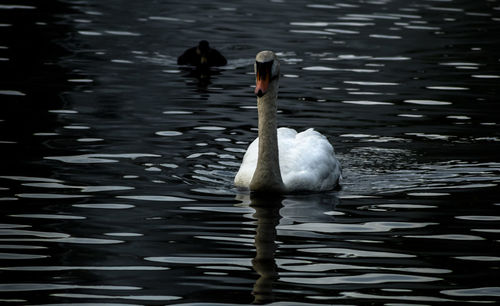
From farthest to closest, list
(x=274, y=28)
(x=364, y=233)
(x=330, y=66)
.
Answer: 1. (x=274, y=28)
2. (x=330, y=66)
3. (x=364, y=233)

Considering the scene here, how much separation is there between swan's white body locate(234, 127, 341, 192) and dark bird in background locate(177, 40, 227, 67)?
9.80 metres

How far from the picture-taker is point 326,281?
29.5ft

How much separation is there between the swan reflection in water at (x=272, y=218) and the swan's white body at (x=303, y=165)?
171mm

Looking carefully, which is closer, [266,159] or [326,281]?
[326,281]

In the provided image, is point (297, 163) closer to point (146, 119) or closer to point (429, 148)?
point (429, 148)

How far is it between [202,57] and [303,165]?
10.6m

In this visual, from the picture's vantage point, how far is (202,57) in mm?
23234

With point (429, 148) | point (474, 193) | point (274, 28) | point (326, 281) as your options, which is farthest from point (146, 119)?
point (274, 28)

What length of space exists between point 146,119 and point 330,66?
7.19 m

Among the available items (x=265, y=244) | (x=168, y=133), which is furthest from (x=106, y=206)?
(x=168, y=133)

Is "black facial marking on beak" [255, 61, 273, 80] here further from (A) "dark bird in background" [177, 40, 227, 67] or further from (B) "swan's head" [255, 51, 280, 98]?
(A) "dark bird in background" [177, 40, 227, 67]

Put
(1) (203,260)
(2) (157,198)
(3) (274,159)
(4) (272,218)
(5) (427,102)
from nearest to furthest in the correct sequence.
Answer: (1) (203,260), (4) (272,218), (2) (157,198), (3) (274,159), (5) (427,102)

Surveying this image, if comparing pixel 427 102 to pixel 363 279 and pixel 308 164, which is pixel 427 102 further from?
pixel 363 279

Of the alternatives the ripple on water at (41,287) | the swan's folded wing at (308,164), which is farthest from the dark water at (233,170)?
the swan's folded wing at (308,164)
